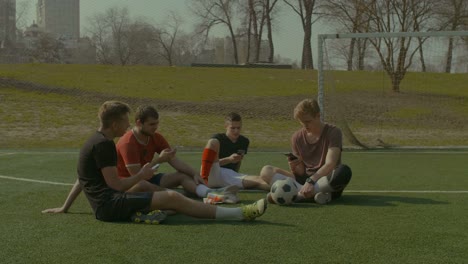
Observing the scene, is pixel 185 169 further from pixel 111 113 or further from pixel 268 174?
pixel 111 113

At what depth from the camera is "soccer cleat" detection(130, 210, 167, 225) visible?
5871 mm

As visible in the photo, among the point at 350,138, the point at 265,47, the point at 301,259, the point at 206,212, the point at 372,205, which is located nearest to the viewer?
the point at 301,259

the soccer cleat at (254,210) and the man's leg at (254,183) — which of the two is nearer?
the soccer cleat at (254,210)

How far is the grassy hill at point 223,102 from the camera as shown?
16.8 metres

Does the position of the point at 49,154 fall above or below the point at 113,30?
below

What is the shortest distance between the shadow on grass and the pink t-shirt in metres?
0.45

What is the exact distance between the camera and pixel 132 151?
695 cm

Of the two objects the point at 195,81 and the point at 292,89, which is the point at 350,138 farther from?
the point at 195,81

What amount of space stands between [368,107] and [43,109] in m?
10.3

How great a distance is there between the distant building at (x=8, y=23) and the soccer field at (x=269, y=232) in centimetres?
4903

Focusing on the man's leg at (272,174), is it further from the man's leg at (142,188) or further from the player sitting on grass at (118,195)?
the player sitting on grass at (118,195)

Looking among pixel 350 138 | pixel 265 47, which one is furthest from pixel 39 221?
pixel 265 47

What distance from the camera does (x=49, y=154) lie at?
43.4 feet

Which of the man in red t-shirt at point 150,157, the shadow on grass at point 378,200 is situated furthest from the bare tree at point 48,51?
the shadow on grass at point 378,200
